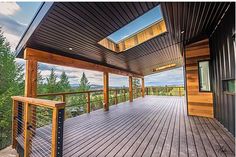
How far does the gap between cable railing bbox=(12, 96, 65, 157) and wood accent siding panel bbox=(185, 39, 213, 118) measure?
15.4ft

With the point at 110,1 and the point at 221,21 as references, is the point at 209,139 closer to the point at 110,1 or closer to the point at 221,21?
the point at 221,21

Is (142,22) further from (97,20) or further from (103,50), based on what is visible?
(97,20)

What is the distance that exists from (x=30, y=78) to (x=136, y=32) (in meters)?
3.55

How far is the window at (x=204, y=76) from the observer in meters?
4.73

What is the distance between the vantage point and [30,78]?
342 cm

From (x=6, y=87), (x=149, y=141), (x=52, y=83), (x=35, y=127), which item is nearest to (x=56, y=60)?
(x=35, y=127)

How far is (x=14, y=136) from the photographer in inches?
122

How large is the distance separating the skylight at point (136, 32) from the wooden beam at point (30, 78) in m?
1.94

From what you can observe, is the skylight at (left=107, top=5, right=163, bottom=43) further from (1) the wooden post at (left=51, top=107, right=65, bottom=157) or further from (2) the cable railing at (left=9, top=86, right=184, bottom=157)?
(1) the wooden post at (left=51, top=107, right=65, bottom=157)

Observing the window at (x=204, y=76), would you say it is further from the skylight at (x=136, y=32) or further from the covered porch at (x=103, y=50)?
the skylight at (x=136, y=32)

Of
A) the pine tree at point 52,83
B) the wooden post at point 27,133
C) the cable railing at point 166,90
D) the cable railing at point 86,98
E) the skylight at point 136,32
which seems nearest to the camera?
the wooden post at point 27,133

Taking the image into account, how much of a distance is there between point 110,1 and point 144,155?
2.64 metres

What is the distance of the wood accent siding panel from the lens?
4.72 meters

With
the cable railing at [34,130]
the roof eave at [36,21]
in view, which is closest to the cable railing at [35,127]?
the cable railing at [34,130]
